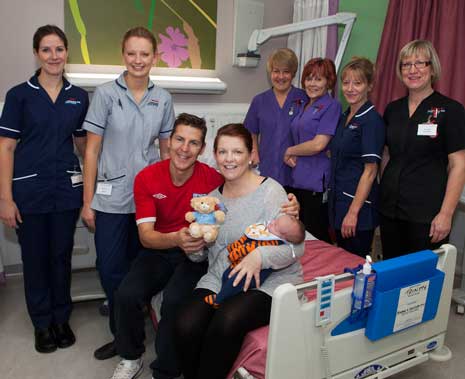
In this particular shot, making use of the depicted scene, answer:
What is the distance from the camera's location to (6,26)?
294 cm

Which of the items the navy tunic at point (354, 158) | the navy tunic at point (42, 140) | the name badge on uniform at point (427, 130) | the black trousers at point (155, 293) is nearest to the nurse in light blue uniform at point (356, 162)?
the navy tunic at point (354, 158)

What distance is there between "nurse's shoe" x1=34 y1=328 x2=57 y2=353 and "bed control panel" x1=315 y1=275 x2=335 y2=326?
5.02 feet

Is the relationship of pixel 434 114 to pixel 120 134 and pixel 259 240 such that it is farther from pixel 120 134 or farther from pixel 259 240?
pixel 120 134

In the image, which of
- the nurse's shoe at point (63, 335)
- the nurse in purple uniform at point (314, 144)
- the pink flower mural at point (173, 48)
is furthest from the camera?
the pink flower mural at point (173, 48)

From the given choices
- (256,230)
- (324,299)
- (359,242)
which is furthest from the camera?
(359,242)

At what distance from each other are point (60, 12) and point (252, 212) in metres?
2.09

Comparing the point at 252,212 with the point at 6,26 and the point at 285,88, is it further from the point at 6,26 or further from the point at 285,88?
the point at 6,26

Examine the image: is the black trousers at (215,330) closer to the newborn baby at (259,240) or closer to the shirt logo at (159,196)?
the newborn baby at (259,240)

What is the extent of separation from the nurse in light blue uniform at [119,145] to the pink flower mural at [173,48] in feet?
4.01

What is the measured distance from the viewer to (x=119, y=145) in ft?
7.38

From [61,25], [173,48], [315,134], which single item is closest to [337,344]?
[315,134]

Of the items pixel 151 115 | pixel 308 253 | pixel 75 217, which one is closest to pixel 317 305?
pixel 308 253

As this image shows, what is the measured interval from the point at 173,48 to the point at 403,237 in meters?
2.16

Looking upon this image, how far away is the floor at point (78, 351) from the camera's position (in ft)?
7.50
